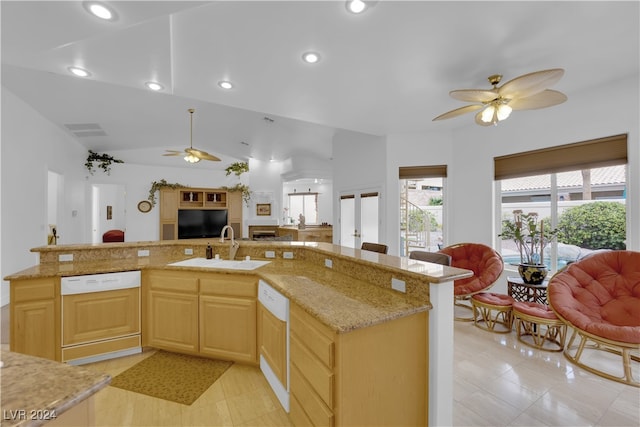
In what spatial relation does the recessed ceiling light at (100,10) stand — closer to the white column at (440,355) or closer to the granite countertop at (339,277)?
the granite countertop at (339,277)

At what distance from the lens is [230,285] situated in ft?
7.41

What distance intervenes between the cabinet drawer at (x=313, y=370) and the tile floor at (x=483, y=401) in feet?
1.73

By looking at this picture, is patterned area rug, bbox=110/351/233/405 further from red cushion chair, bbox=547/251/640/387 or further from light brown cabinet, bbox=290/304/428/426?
red cushion chair, bbox=547/251/640/387

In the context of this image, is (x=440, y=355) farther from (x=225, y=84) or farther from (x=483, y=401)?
(x=225, y=84)

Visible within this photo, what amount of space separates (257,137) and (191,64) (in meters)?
3.64

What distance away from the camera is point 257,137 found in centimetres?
610

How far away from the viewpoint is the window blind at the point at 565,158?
294 cm

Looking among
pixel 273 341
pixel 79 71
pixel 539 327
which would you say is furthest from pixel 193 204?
pixel 539 327

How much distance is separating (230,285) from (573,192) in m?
4.14

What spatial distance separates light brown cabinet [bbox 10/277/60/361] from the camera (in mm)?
2104

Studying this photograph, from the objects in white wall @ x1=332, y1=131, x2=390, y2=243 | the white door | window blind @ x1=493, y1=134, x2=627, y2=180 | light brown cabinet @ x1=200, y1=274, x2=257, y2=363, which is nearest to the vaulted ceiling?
window blind @ x1=493, y1=134, x2=627, y2=180

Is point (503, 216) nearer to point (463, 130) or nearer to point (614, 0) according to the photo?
point (463, 130)

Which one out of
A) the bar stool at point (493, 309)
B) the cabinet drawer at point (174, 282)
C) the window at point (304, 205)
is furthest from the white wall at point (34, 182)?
the bar stool at point (493, 309)

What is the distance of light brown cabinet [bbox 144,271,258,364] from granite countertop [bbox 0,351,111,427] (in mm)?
1481
